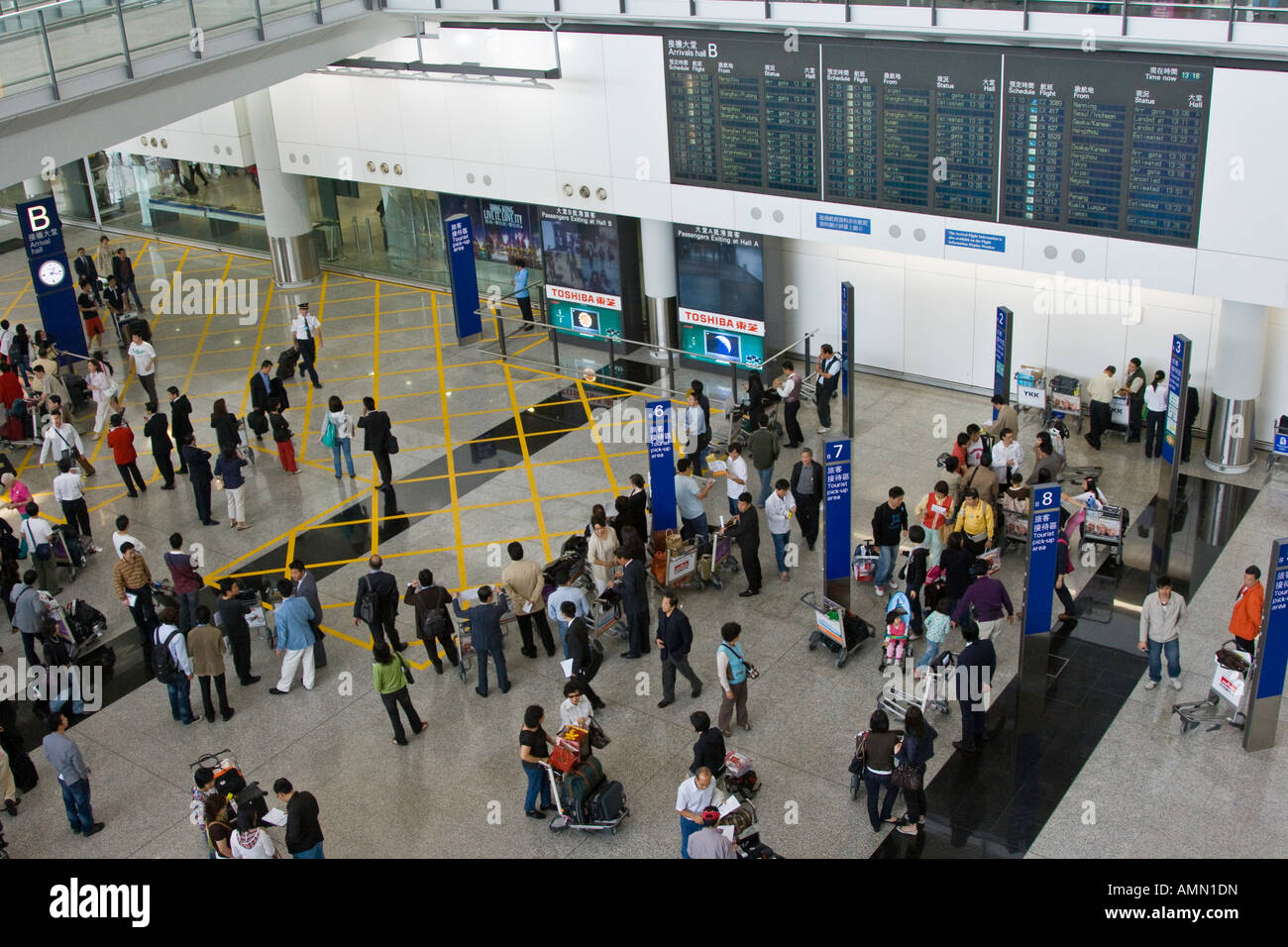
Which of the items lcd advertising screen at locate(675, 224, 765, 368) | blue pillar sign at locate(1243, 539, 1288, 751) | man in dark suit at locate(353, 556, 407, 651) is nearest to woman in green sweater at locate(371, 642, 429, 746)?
man in dark suit at locate(353, 556, 407, 651)

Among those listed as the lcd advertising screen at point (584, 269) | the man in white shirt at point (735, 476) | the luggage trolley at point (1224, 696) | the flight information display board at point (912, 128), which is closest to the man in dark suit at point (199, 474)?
the lcd advertising screen at point (584, 269)

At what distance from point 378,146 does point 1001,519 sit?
42.4ft

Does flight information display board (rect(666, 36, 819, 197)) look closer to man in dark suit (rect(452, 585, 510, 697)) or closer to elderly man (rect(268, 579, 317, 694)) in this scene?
man in dark suit (rect(452, 585, 510, 697))

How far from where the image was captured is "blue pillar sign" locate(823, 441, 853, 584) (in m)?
13.5

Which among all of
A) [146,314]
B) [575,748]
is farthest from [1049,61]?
[146,314]

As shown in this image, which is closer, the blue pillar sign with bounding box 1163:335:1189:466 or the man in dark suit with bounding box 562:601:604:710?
the man in dark suit with bounding box 562:601:604:710

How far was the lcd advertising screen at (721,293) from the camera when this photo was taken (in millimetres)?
19641

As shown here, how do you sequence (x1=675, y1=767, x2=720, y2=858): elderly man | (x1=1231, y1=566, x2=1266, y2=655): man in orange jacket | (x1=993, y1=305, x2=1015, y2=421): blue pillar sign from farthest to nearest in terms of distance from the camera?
(x1=993, y1=305, x2=1015, y2=421): blue pillar sign → (x1=1231, y1=566, x2=1266, y2=655): man in orange jacket → (x1=675, y1=767, x2=720, y2=858): elderly man

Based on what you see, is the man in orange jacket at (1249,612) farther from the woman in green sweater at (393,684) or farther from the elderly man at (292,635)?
the elderly man at (292,635)

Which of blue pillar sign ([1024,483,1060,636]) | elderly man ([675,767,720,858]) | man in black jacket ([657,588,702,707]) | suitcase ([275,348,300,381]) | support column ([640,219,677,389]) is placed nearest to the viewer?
elderly man ([675,767,720,858])

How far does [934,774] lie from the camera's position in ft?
38.3

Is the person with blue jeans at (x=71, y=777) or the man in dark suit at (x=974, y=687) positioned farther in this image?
the man in dark suit at (x=974, y=687)

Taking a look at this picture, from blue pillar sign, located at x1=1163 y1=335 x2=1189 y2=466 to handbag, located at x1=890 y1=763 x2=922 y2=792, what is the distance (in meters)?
6.77

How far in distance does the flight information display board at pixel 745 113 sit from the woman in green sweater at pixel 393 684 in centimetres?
906
